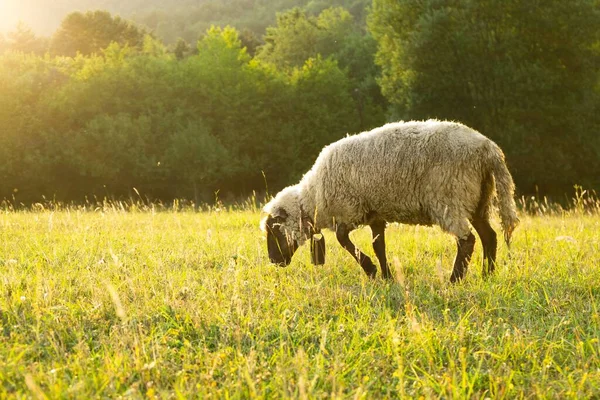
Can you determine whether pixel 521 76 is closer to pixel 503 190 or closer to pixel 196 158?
pixel 196 158

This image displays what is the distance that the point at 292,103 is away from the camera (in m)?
31.5

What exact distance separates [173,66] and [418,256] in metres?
26.1

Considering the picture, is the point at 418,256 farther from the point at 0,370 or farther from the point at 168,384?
the point at 0,370

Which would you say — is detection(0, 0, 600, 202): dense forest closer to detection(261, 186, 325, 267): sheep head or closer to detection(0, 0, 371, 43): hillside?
detection(261, 186, 325, 267): sheep head

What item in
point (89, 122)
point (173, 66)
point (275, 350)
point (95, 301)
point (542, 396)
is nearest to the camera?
point (542, 396)

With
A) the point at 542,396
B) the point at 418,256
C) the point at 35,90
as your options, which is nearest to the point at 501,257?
the point at 418,256

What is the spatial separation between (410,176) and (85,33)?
45501 millimetres

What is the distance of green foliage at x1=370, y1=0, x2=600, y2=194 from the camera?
2097cm

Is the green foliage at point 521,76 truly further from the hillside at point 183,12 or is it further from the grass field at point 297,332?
the hillside at point 183,12

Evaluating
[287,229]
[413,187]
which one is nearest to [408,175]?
[413,187]

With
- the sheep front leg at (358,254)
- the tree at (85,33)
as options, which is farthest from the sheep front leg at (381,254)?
the tree at (85,33)

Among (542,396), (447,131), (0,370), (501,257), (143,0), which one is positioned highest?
(143,0)

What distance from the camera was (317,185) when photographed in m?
6.70

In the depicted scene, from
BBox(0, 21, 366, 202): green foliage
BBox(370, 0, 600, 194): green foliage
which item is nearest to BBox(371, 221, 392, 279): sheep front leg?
BBox(370, 0, 600, 194): green foliage
